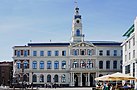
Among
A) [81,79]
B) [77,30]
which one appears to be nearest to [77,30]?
[77,30]

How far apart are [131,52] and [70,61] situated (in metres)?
47.6

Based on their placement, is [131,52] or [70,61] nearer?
[131,52]

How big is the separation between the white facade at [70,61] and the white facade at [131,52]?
38240mm

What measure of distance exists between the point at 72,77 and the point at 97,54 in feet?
32.3

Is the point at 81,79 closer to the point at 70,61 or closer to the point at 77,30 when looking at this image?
the point at 70,61

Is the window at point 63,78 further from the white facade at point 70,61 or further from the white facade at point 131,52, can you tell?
the white facade at point 131,52

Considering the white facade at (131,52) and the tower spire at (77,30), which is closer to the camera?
the white facade at (131,52)

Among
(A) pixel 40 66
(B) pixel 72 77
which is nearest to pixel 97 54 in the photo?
(B) pixel 72 77

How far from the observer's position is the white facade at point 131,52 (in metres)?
58.6

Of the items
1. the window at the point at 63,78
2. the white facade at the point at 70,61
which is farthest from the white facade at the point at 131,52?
the window at the point at 63,78

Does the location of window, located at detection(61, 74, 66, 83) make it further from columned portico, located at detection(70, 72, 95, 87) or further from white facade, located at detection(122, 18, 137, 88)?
white facade, located at detection(122, 18, 137, 88)

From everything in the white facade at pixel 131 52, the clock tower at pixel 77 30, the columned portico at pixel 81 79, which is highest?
the clock tower at pixel 77 30

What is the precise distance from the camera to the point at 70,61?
11069cm

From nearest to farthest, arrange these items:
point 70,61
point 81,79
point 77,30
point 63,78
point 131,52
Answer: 1. point 131,52
2. point 81,79
3. point 70,61
4. point 63,78
5. point 77,30
